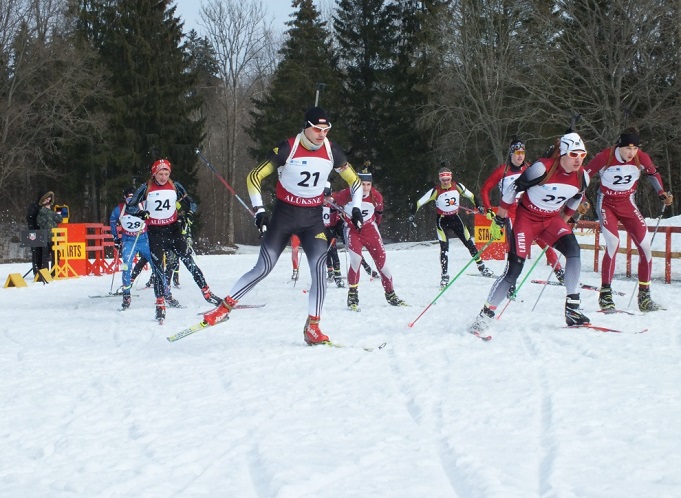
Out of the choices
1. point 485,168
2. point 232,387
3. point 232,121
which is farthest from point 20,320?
point 232,121

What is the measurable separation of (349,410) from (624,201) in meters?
5.48

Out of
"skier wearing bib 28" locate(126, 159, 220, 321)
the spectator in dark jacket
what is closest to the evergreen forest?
the spectator in dark jacket

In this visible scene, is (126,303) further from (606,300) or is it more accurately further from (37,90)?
(37,90)

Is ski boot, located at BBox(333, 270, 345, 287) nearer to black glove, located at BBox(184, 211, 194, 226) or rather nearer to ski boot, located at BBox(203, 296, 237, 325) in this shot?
black glove, located at BBox(184, 211, 194, 226)

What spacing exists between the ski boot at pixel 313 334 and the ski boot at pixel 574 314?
2452mm

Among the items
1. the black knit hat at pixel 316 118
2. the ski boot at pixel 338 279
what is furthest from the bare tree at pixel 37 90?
the black knit hat at pixel 316 118

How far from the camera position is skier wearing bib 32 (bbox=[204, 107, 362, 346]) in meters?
6.36

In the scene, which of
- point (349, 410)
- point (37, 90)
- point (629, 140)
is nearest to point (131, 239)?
point (629, 140)

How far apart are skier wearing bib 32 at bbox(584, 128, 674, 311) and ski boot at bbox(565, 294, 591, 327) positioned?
1.22m

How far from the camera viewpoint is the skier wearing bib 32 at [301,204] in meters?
6.36

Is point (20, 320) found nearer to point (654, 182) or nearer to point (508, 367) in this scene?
point (508, 367)

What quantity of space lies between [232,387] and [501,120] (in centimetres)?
2854

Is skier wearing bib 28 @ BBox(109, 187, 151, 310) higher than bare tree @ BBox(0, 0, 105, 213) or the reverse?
the reverse

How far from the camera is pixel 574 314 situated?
279 inches
